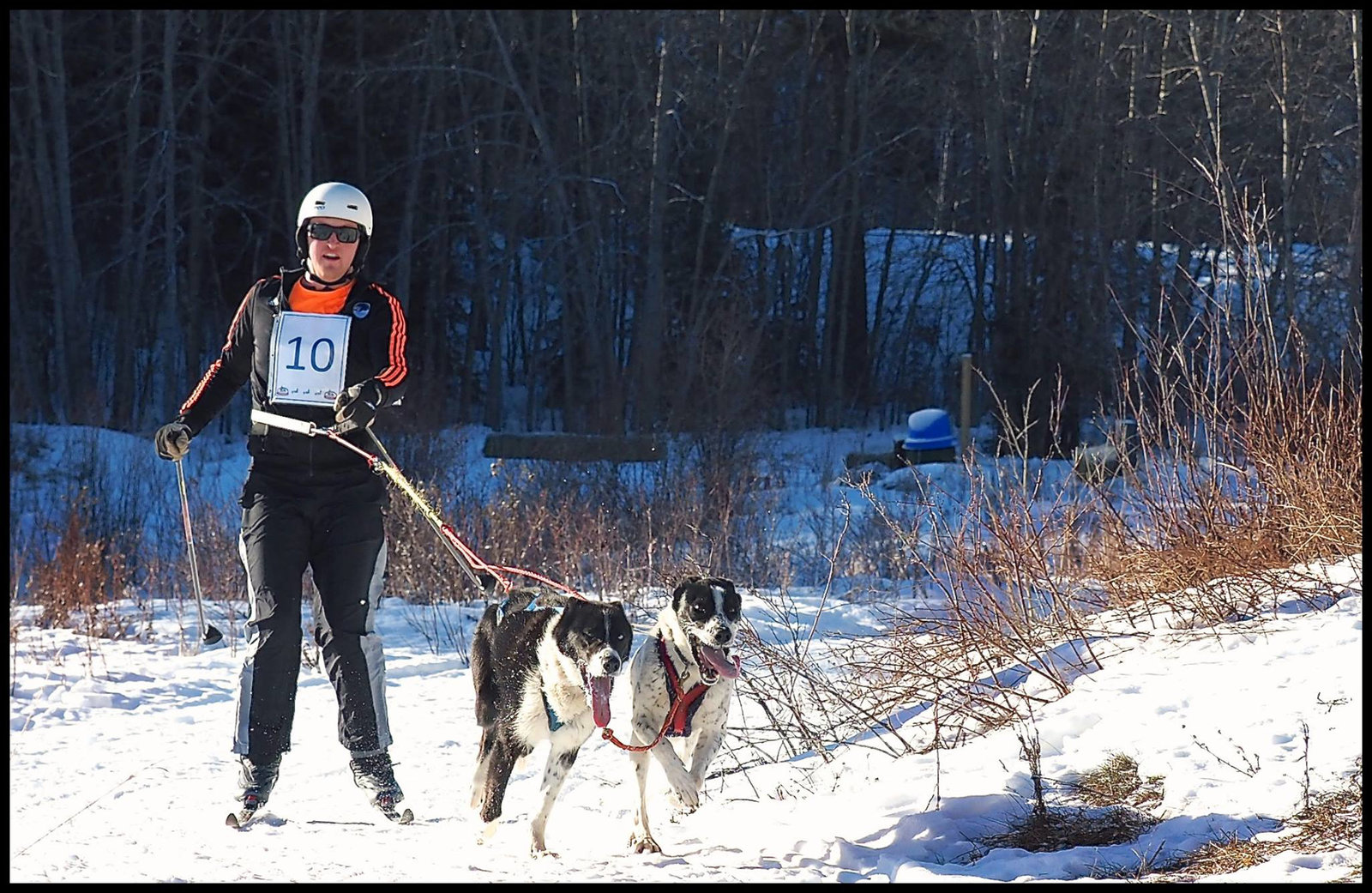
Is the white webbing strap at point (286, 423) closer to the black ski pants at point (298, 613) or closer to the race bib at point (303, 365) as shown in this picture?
the race bib at point (303, 365)

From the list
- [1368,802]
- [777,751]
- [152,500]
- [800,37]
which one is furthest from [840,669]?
[800,37]

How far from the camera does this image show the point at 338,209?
16.9 feet

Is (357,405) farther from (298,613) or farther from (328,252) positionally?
(298,613)

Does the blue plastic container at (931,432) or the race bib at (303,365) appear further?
the blue plastic container at (931,432)

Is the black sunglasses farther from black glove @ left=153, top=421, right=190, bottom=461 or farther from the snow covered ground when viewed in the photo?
the snow covered ground

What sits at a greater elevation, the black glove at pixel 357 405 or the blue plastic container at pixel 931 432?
the black glove at pixel 357 405

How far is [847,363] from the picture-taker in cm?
3050

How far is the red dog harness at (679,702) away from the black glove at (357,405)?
1248 mm

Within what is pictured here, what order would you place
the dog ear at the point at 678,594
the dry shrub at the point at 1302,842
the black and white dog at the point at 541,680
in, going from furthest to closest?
1. the dog ear at the point at 678,594
2. the black and white dog at the point at 541,680
3. the dry shrub at the point at 1302,842

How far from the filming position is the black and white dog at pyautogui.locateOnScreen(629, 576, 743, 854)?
15.6 ft

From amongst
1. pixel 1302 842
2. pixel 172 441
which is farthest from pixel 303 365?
pixel 1302 842

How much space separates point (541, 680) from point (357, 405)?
1085 mm


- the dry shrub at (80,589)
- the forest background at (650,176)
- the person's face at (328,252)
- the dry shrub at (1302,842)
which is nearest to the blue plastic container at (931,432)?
the forest background at (650,176)

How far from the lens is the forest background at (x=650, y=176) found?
24172 millimetres
